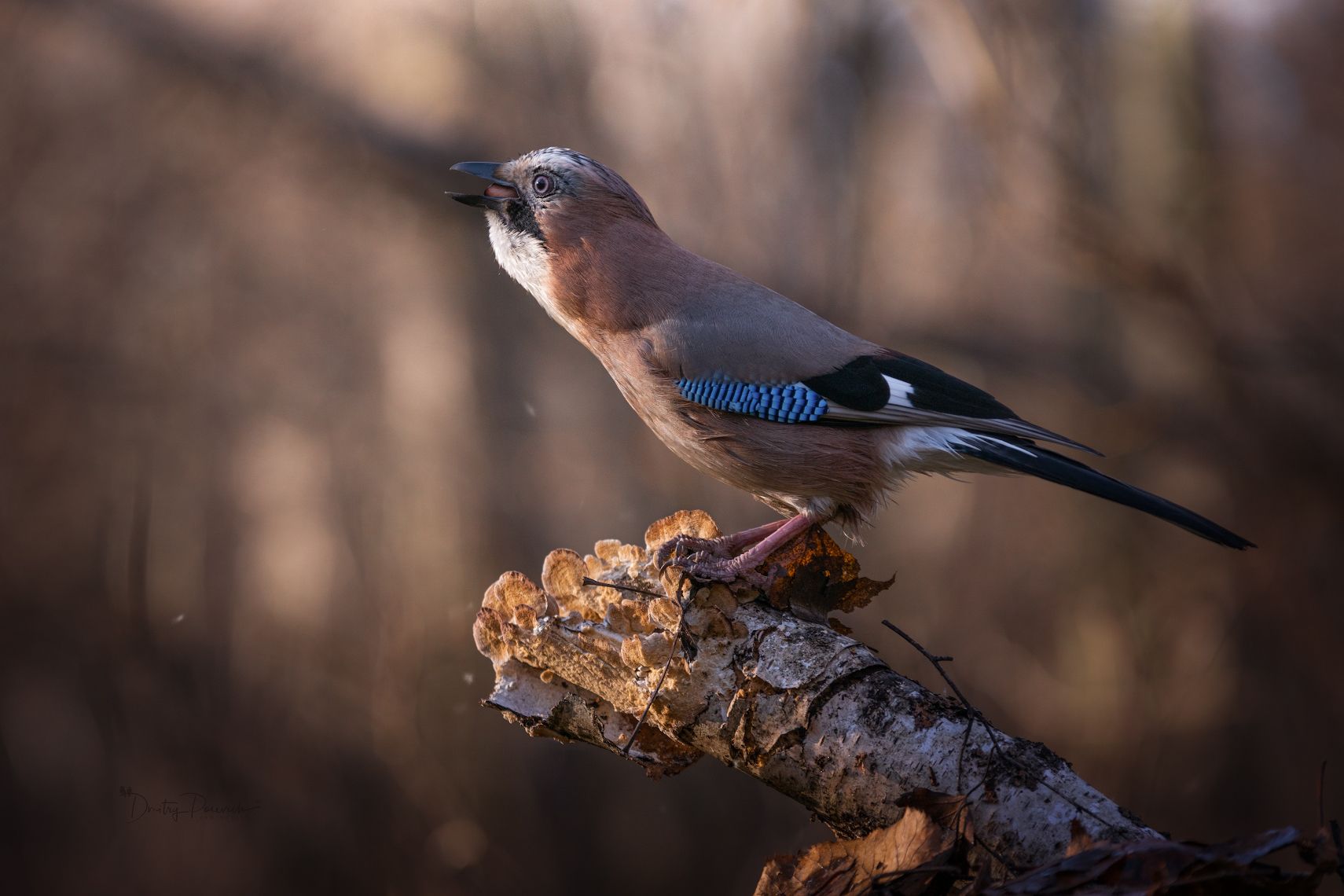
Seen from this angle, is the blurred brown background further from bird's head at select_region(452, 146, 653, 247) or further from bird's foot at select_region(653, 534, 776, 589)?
bird's foot at select_region(653, 534, 776, 589)

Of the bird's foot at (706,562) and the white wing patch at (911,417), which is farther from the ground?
the white wing patch at (911,417)

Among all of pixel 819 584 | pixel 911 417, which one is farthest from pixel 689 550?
pixel 911 417

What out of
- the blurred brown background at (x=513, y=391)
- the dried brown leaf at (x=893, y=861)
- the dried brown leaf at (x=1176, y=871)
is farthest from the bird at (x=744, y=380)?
the blurred brown background at (x=513, y=391)

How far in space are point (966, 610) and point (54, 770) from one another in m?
3.02

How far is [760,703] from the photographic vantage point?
51.2 inches

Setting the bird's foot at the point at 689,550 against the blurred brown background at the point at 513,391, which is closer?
the bird's foot at the point at 689,550

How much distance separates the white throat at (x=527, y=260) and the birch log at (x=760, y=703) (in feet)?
1.73

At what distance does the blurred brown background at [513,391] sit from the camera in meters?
2.94

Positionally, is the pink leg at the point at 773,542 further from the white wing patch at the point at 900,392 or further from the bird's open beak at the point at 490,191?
the bird's open beak at the point at 490,191

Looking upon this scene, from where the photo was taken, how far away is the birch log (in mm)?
1127

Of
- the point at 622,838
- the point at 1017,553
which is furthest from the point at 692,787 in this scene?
the point at 1017,553

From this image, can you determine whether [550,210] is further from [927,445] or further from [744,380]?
[927,445]

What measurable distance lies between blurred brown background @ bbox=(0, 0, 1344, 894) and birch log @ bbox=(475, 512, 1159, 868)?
157 centimetres

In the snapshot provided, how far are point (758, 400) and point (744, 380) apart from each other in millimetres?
46
